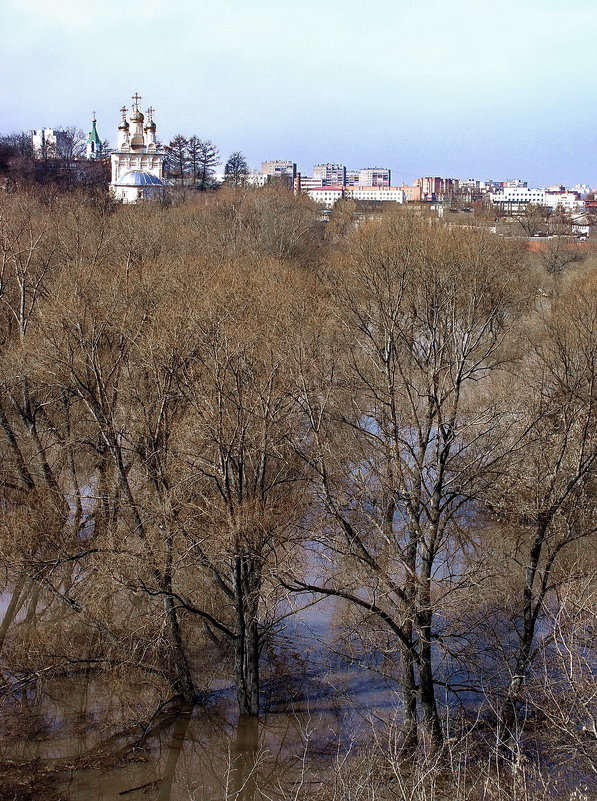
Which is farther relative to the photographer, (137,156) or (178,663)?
(137,156)

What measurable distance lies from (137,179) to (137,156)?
427cm

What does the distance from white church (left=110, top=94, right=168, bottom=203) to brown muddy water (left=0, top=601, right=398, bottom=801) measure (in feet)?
139

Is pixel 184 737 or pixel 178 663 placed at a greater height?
pixel 178 663

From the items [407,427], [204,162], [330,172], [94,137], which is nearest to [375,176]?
[330,172]

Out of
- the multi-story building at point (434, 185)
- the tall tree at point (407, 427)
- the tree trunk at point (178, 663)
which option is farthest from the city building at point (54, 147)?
the multi-story building at point (434, 185)

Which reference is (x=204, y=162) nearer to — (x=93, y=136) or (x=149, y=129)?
(x=149, y=129)

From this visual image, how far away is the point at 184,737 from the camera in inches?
439

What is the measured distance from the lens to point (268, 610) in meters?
10.5

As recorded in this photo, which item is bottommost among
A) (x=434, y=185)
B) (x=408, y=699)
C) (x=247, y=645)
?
(x=408, y=699)

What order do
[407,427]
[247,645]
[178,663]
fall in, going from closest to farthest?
[247,645] → [178,663] → [407,427]

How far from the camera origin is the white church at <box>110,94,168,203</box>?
5166cm

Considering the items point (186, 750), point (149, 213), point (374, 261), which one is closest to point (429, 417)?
point (186, 750)

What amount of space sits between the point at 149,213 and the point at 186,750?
23.2 meters

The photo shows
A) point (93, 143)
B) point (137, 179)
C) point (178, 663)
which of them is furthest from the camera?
point (93, 143)
